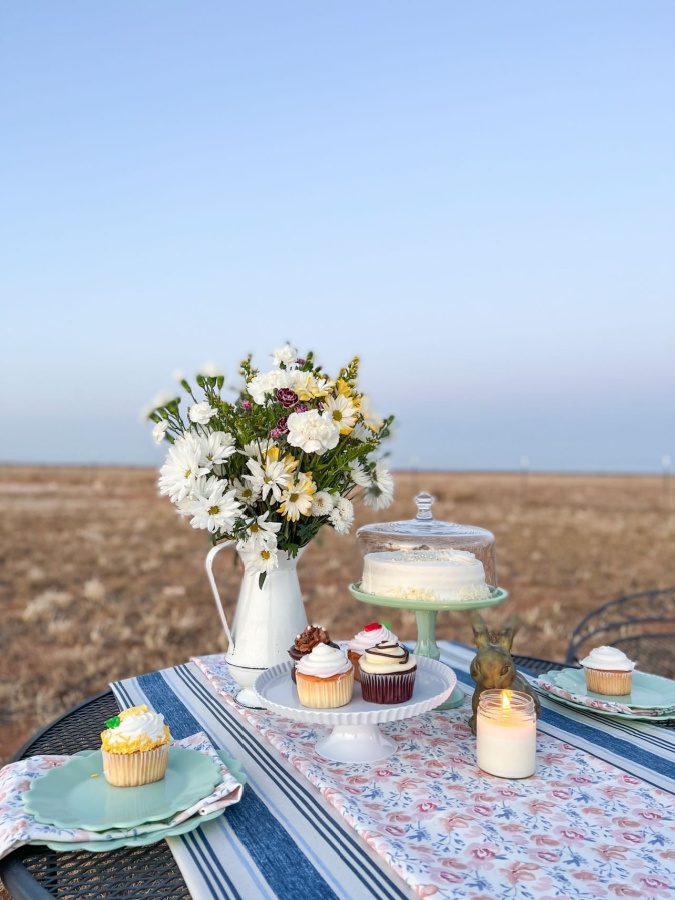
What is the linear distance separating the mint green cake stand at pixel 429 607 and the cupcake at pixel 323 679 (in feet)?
0.92

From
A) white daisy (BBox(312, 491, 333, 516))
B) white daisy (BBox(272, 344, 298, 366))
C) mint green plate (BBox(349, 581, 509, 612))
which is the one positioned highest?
white daisy (BBox(272, 344, 298, 366))

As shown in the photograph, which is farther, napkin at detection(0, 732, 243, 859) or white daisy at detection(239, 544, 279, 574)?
white daisy at detection(239, 544, 279, 574)

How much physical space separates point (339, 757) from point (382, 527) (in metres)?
0.95

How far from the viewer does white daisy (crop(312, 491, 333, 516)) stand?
2.09 m

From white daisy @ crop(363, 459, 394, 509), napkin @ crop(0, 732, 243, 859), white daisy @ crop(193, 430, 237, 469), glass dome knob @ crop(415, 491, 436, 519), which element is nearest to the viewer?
napkin @ crop(0, 732, 243, 859)

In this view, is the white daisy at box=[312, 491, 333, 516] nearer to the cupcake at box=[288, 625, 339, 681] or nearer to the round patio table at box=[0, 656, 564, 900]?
the cupcake at box=[288, 625, 339, 681]

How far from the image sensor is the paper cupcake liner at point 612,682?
2.20 m

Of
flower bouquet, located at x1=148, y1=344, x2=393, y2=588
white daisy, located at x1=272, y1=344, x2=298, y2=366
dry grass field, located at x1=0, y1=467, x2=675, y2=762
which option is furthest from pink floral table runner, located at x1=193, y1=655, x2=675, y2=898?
white daisy, located at x1=272, y1=344, x2=298, y2=366

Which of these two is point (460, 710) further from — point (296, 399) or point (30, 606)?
point (30, 606)

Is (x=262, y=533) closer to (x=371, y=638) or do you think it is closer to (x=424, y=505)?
(x=371, y=638)

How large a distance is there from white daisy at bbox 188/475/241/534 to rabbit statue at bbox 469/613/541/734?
729 millimetres

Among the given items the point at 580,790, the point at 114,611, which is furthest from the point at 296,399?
the point at 114,611

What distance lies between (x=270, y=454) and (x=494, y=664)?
0.83 metres

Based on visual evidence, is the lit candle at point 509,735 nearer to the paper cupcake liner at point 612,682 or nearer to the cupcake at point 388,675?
the cupcake at point 388,675
